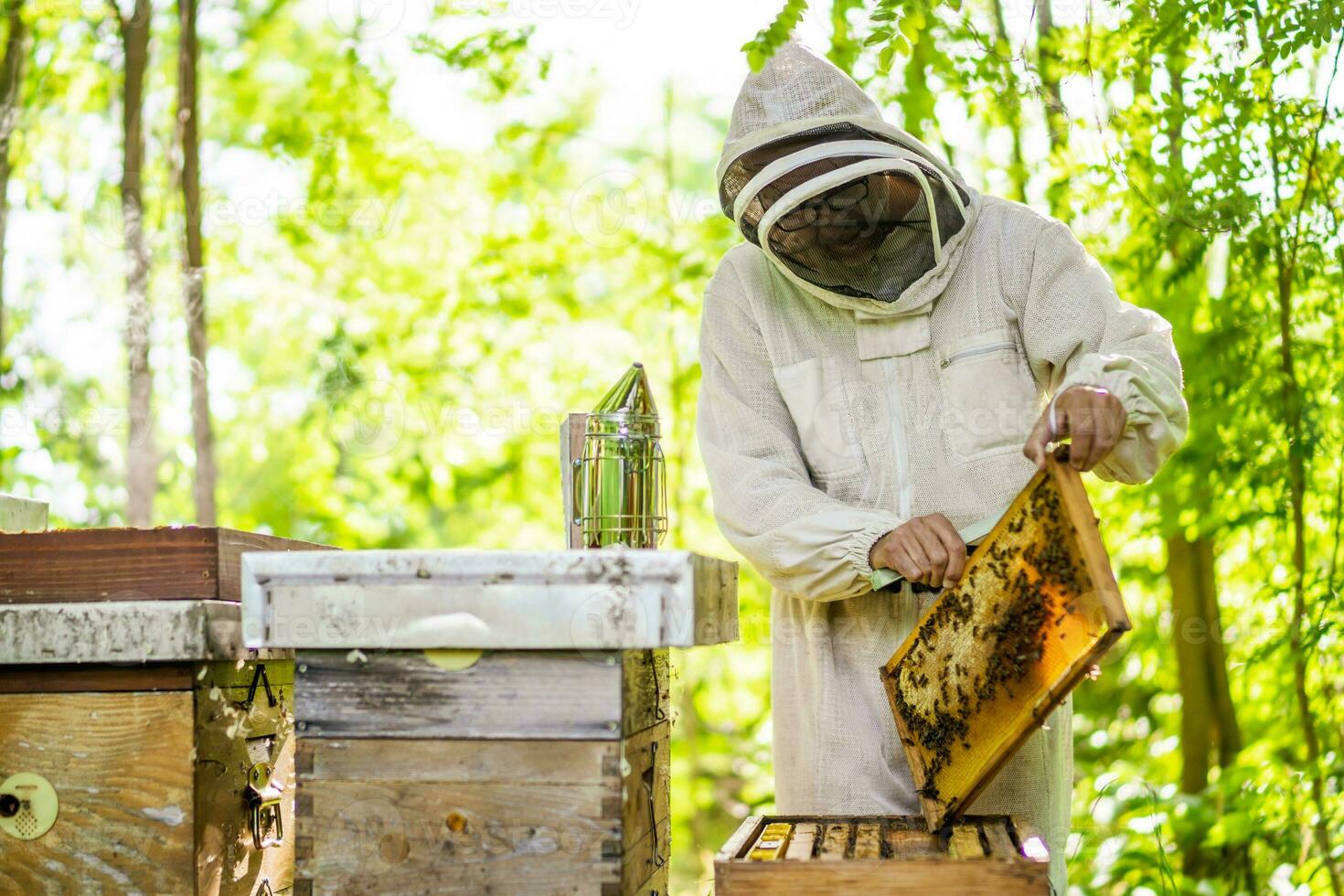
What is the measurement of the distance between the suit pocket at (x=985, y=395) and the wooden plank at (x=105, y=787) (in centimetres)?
143

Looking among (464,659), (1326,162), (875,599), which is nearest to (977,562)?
(875,599)

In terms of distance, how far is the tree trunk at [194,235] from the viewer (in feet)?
15.2

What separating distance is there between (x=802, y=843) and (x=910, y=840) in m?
0.18

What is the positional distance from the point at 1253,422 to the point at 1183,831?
1.37 m

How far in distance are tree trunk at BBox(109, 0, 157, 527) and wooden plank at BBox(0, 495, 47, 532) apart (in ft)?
8.10

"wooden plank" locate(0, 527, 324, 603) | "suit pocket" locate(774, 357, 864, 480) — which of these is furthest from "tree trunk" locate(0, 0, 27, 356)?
"suit pocket" locate(774, 357, 864, 480)

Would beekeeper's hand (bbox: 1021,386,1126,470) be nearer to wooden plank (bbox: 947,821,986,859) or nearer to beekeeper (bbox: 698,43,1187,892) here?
beekeeper (bbox: 698,43,1187,892)

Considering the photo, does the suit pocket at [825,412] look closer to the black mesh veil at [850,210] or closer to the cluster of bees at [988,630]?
the black mesh veil at [850,210]

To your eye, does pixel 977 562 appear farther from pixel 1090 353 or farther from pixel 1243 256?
pixel 1243 256

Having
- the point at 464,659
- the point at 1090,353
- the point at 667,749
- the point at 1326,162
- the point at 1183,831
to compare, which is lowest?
the point at 1183,831

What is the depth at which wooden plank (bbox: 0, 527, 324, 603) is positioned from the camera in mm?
1771

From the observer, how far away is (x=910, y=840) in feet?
5.50

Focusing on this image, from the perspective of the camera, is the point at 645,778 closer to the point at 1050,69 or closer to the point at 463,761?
the point at 463,761

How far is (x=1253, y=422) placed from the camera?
3.46 meters
